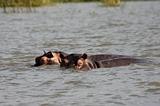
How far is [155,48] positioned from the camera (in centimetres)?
1823

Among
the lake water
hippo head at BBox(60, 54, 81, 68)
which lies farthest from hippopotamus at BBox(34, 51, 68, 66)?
hippo head at BBox(60, 54, 81, 68)

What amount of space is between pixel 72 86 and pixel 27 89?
0.92m

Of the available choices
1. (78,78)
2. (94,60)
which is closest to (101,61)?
(94,60)

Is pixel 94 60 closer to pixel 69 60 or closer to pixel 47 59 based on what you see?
pixel 69 60

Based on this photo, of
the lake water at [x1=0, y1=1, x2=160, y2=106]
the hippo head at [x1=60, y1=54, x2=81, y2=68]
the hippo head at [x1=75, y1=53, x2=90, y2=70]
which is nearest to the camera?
the lake water at [x1=0, y1=1, x2=160, y2=106]

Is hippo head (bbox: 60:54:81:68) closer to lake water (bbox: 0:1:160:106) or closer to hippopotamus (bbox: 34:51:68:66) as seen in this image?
lake water (bbox: 0:1:160:106)

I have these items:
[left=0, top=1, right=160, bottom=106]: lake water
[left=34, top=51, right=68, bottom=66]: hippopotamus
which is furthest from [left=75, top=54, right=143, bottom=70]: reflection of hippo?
[left=34, top=51, right=68, bottom=66]: hippopotamus

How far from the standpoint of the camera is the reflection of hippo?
14055mm

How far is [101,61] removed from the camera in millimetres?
14562

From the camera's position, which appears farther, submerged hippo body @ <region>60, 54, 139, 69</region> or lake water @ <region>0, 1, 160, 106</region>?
submerged hippo body @ <region>60, 54, 139, 69</region>

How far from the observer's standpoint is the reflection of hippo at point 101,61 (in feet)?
46.1

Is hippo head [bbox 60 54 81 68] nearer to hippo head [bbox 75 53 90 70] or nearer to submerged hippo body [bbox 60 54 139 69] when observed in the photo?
submerged hippo body [bbox 60 54 139 69]

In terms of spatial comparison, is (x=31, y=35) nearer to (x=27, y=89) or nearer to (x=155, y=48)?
→ (x=155, y=48)

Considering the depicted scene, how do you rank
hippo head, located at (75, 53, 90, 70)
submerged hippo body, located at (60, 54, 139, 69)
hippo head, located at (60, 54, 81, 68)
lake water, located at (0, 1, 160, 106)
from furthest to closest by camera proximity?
hippo head, located at (60, 54, 81, 68), submerged hippo body, located at (60, 54, 139, 69), hippo head, located at (75, 53, 90, 70), lake water, located at (0, 1, 160, 106)
